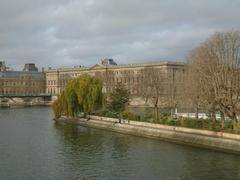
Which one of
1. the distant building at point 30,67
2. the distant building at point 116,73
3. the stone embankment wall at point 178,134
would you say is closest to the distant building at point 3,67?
the distant building at point 30,67

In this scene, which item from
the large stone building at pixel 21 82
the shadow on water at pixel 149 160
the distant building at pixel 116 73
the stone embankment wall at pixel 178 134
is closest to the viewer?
the shadow on water at pixel 149 160

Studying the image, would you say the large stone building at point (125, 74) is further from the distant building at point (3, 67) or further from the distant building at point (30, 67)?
the distant building at point (30, 67)

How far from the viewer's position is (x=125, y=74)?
395 feet

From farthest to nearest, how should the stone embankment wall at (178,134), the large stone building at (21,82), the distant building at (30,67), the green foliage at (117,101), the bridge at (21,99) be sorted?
1. the distant building at (30,67)
2. the large stone building at (21,82)
3. the bridge at (21,99)
4. the green foliage at (117,101)
5. the stone embankment wall at (178,134)

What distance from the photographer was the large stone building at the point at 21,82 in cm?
15688

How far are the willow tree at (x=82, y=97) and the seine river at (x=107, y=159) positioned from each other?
12872 millimetres

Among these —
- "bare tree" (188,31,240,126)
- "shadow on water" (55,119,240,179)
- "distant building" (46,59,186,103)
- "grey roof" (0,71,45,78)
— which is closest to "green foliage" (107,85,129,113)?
"bare tree" (188,31,240,126)

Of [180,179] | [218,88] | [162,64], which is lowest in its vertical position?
[180,179]

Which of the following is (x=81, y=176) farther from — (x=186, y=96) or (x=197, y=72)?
(x=186, y=96)

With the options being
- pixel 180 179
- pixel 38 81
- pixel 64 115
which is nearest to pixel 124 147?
pixel 180 179

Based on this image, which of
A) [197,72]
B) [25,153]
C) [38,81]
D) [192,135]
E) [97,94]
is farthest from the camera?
[38,81]

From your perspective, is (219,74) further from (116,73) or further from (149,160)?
(116,73)

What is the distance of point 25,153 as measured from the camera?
33719mm

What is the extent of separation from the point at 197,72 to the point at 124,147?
38.8ft
